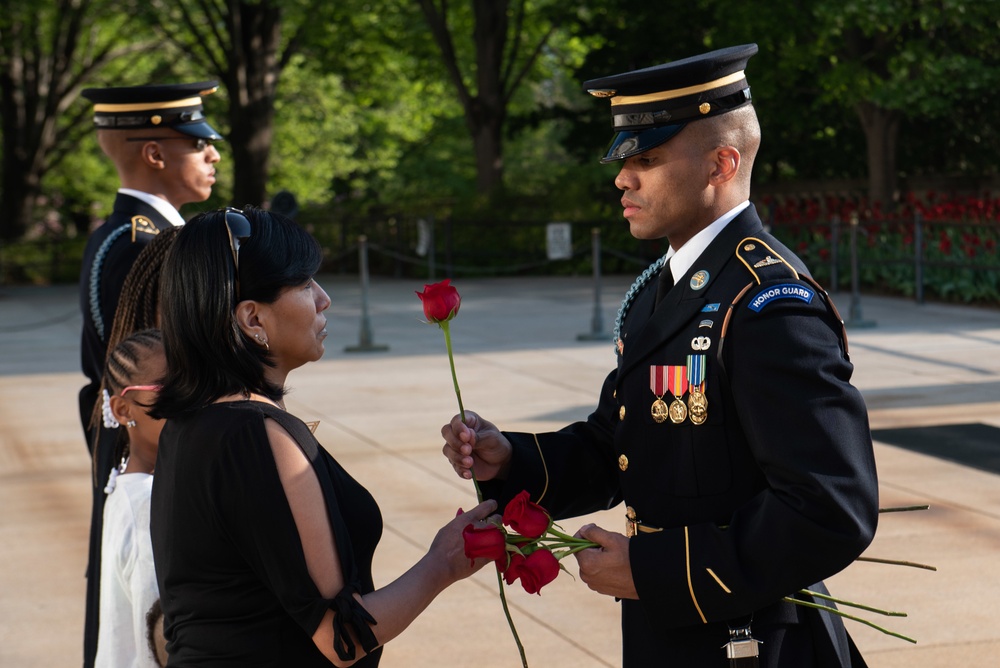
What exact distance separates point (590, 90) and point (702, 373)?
717 mm

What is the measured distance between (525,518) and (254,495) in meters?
0.47

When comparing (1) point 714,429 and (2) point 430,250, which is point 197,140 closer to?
(1) point 714,429

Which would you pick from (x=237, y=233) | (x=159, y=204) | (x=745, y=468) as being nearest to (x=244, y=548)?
(x=237, y=233)

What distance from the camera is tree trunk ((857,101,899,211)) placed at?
19312 millimetres

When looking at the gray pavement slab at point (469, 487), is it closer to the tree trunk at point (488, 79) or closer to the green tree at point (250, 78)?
the tree trunk at point (488, 79)

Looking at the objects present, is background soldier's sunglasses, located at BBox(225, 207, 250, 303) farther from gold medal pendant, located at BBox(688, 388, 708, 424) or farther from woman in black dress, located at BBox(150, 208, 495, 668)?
gold medal pendant, located at BBox(688, 388, 708, 424)

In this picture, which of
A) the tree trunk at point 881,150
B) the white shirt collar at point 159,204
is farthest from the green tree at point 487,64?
the white shirt collar at point 159,204

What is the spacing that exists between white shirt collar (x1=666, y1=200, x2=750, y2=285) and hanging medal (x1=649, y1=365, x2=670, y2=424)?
233 millimetres

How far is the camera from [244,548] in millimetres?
2277

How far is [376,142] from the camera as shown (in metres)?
34.3

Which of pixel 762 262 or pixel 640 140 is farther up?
pixel 640 140

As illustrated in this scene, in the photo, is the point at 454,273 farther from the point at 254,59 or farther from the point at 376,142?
the point at 376,142

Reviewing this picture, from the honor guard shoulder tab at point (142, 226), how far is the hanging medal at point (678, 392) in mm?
2202

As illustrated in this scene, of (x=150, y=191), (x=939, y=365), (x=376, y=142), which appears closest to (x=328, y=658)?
(x=150, y=191)
